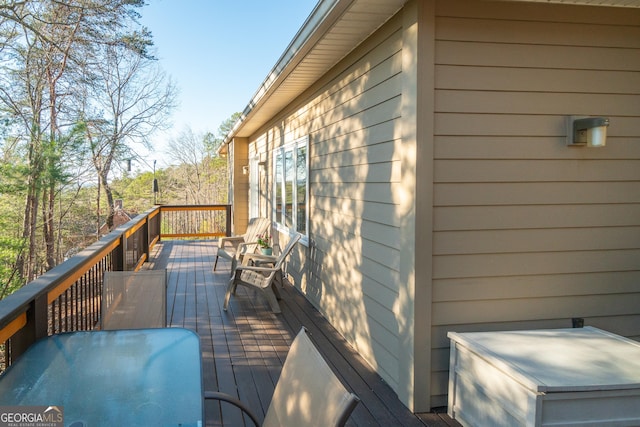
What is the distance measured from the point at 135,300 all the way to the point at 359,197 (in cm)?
178

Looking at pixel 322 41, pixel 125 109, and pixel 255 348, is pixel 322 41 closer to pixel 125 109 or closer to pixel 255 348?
pixel 255 348

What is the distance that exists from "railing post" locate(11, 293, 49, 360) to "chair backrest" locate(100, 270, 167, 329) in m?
0.64

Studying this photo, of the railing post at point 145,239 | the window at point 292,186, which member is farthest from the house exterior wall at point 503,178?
the railing post at point 145,239

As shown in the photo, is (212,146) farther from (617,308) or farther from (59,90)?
(617,308)

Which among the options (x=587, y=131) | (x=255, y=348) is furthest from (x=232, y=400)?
(x=587, y=131)

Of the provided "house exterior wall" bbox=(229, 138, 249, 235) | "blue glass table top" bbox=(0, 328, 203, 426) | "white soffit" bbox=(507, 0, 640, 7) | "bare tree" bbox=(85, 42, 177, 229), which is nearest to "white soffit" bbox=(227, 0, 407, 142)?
"white soffit" bbox=(507, 0, 640, 7)

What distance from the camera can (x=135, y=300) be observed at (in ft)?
9.91

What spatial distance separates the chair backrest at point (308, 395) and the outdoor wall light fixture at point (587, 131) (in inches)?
82.7

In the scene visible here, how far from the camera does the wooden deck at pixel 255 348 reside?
2.75 m

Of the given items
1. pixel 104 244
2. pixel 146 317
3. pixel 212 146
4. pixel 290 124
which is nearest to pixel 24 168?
pixel 290 124

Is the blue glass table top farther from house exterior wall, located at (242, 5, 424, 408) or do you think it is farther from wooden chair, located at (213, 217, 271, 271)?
wooden chair, located at (213, 217, 271, 271)

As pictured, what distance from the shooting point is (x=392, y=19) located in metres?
3.10

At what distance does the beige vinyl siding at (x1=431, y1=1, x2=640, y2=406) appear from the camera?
2.76 meters

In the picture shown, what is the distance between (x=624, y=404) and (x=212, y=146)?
27.3 m
